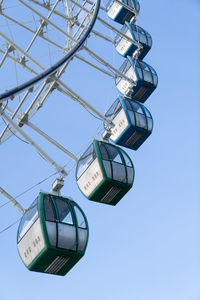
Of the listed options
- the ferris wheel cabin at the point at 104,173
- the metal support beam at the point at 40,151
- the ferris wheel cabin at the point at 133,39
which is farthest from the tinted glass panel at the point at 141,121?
the metal support beam at the point at 40,151

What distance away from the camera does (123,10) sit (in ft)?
97.6

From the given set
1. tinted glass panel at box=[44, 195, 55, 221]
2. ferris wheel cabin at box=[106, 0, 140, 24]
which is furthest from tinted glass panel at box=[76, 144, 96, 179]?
ferris wheel cabin at box=[106, 0, 140, 24]

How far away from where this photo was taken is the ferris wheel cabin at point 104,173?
17938 mm

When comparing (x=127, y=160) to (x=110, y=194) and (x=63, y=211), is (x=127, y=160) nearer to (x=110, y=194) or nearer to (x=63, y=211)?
(x=110, y=194)

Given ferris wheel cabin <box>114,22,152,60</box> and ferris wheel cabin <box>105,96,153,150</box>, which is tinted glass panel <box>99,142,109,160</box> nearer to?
ferris wheel cabin <box>105,96,153,150</box>

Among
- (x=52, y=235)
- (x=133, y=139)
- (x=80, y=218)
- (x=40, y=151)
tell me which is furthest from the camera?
(x=133, y=139)

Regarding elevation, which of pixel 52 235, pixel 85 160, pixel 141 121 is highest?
Answer: pixel 141 121

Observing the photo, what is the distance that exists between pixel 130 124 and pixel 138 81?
12.5ft

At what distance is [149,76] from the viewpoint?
86.3 ft

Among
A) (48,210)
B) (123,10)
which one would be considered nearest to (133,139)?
(48,210)

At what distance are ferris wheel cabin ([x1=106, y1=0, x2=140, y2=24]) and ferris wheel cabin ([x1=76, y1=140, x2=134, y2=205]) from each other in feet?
41.4

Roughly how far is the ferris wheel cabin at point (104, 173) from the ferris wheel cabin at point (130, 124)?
343 centimetres

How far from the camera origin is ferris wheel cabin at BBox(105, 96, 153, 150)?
2234cm

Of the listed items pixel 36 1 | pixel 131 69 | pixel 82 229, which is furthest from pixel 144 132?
pixel 82 229
